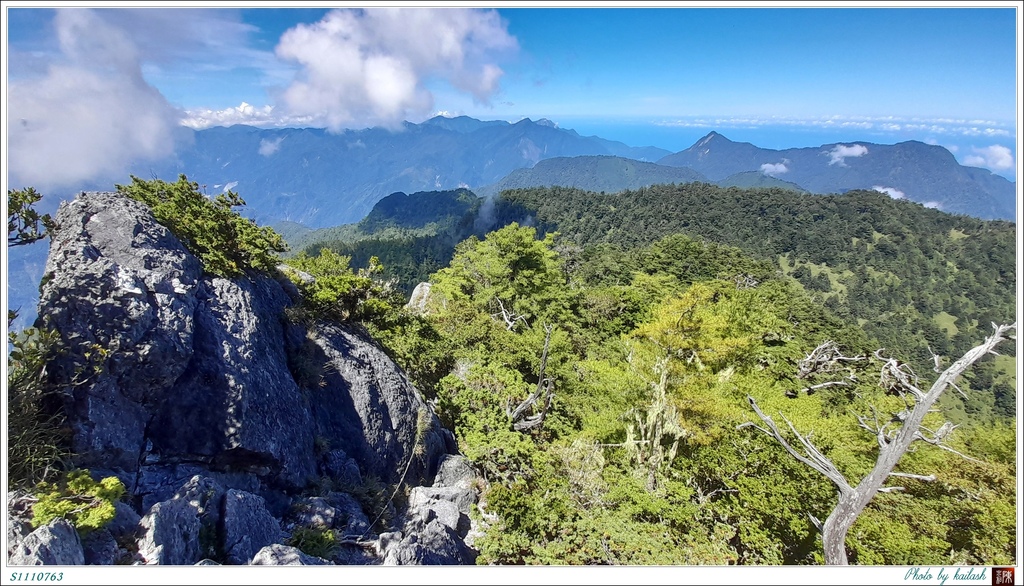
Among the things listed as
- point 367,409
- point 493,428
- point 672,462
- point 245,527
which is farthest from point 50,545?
point 672,462

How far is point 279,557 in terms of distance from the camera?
4684 mm

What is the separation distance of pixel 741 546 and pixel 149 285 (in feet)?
31.3

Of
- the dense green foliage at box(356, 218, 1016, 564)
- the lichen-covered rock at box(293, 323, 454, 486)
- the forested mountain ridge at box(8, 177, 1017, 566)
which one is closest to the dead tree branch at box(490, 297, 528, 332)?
the dense green foliage at box(356, 218, 1016, 564)

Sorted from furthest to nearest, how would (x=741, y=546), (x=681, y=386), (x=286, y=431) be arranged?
(x=681, y=386)
(x=741, y=546)
(x=286, y=431)

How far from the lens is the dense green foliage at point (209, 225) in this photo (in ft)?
21.3

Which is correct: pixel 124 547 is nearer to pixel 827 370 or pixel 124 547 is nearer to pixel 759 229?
pixel 827 370

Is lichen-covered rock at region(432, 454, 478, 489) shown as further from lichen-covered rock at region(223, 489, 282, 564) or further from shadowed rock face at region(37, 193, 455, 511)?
lichen-covered rock at region(223, 489, 282, 564)

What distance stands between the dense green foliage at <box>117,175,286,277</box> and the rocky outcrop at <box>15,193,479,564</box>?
0.27 metres

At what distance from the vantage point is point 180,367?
5289mm

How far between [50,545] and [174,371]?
6.12 feet

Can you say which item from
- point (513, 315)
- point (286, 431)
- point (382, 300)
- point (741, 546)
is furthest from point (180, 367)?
point (513, 315)

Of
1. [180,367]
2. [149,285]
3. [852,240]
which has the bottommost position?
[852,240]

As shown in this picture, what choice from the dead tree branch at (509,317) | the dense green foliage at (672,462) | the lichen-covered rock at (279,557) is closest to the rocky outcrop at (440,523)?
the dense green foliage at (672,462)

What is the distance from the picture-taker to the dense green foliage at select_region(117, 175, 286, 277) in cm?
650
